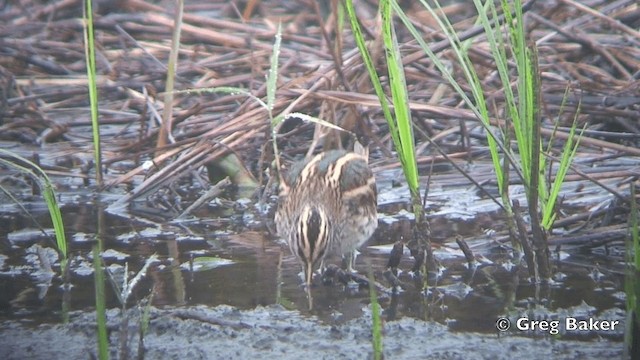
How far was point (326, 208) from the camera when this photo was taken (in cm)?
556

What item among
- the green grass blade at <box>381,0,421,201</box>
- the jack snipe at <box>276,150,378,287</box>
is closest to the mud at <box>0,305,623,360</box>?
the jack snipe at <box>276,150,378,287</box>

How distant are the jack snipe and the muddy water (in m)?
0.19

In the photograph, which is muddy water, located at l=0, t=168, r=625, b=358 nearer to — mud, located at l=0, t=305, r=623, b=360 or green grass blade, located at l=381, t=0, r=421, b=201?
mud, located at l=0, t=305, r=623, b=360

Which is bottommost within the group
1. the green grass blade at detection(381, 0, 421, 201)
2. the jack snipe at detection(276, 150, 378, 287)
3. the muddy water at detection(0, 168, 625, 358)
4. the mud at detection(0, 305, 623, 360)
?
the mud at detection(0, 305, 623, 360)

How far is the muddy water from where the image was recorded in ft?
15.1

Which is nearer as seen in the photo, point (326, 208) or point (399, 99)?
point (399, 99)

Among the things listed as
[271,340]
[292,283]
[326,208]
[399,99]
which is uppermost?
[399,99]

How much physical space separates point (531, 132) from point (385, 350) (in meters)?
1.10

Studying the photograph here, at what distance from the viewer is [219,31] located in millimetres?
9570

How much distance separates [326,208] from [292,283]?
0.50m

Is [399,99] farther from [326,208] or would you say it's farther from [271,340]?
[271,340]

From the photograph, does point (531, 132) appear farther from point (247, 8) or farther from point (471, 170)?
point (247, 8)

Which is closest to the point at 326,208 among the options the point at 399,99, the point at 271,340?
the point at 399,99

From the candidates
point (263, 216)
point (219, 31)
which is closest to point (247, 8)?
point (219, 31)
